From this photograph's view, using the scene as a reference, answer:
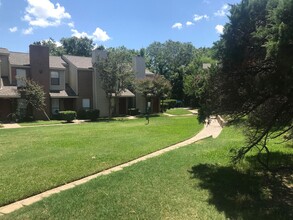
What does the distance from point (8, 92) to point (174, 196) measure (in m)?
27.0

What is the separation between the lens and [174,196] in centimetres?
654

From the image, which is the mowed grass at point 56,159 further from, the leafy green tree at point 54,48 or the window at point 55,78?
the leafy green tree at point 54,48

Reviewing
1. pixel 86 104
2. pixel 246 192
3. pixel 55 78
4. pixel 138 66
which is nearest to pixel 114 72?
pixel 86 104

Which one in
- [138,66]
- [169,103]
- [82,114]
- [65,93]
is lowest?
[82,114]

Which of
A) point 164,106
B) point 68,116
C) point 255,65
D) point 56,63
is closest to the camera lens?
point 255,65

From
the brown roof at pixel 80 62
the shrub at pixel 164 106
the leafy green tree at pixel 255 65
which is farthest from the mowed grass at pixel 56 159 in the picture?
the shrub at pixel 164 106

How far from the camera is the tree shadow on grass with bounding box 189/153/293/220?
5777mm

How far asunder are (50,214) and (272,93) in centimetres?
471

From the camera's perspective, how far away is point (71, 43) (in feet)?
215

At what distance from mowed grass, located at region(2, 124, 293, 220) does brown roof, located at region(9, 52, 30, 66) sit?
86.7 ft

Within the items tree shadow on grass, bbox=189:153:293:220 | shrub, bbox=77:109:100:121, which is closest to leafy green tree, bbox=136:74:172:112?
shrub, bbox=77:109:100:121

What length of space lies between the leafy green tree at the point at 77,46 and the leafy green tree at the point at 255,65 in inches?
2360

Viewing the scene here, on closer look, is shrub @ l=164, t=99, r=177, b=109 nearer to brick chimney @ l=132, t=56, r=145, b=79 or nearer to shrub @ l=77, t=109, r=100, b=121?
brick chimney @ l=132, t=56, r=145, b=79

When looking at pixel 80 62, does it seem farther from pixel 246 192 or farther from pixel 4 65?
pixel 246 192
